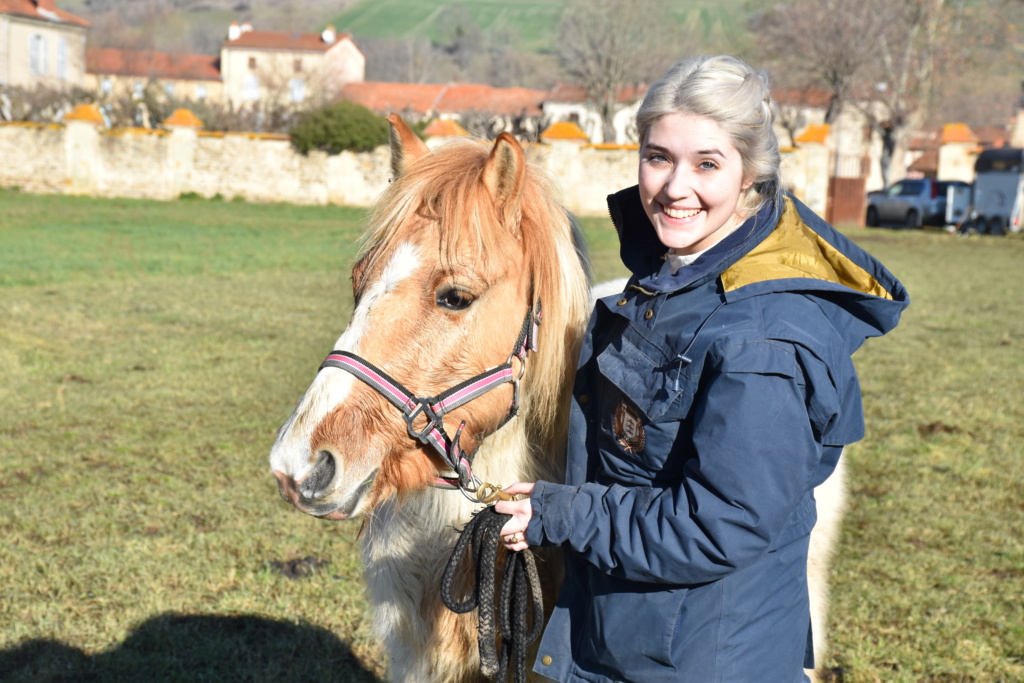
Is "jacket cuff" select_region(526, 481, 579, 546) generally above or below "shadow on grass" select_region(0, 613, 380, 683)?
above

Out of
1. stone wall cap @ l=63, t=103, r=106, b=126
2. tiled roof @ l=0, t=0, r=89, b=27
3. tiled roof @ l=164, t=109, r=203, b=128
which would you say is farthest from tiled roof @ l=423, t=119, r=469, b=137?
tiled roof @ l=0, t=0, r=89, b=27

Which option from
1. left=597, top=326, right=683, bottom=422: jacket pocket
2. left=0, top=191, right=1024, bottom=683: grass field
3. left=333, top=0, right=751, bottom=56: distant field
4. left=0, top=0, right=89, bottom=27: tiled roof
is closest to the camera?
left=597, top=326, right=683, bottom=422: jacket pocket

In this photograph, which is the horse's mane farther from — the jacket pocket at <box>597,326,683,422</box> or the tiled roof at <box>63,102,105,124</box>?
the tiled roof at <box>63,102,105,124</box>

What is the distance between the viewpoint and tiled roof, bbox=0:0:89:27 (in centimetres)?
5319

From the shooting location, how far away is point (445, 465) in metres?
1.99

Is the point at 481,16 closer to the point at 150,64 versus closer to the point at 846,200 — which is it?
the point at 150,64

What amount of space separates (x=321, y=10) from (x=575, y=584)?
432ft

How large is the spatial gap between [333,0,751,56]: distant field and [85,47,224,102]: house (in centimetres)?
3160

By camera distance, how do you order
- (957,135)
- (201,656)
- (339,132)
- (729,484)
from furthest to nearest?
(957,135) → (339,132) → (201,656) → (729,484)

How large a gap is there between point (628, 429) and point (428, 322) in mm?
497

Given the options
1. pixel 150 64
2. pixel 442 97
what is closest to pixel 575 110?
pixel 442 97

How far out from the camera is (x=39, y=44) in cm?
5559

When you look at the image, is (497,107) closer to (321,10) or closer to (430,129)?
(430,129)

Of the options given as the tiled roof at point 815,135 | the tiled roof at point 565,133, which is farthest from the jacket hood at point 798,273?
the tiled roof at point 815,135
